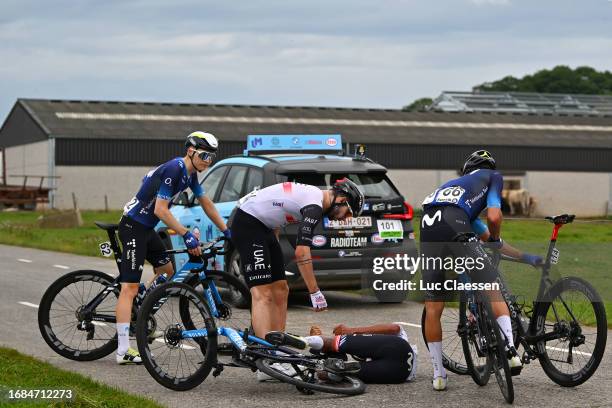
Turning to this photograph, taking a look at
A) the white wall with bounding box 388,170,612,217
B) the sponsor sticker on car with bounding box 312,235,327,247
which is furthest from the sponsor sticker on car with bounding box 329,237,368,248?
the white wall with bounding box 388,170,612,217

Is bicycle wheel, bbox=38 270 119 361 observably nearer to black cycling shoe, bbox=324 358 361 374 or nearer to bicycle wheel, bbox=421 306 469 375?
black cycling shoe, bbox=324 358 361 374

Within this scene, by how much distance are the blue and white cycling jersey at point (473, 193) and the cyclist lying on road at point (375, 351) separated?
1.13m

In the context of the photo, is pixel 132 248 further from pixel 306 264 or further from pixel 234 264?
pixel 234 264

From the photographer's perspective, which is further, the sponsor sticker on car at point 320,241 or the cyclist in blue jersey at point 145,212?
the sponsor sticker on car at point 320,241

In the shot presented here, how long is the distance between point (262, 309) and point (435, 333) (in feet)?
4.58

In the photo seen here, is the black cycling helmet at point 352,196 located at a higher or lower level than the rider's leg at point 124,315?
higher

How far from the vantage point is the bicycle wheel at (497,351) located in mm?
8125

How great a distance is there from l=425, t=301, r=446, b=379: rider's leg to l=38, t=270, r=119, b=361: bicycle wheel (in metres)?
2.79

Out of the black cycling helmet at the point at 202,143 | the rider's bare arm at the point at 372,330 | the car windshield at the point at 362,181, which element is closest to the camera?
the rider's bare arm at the point at 372,330

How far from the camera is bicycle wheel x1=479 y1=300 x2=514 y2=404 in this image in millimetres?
8125

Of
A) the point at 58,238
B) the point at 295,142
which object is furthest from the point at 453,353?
the point at 58,238

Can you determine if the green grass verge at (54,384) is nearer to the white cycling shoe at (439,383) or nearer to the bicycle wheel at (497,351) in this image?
the white cycling shoe at (439,383)

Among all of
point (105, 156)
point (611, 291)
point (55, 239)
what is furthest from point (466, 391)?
point (105, 156)

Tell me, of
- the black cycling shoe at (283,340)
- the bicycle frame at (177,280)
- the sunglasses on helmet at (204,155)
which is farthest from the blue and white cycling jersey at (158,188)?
the black cycling shoe at (283,340)
